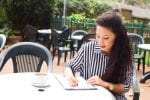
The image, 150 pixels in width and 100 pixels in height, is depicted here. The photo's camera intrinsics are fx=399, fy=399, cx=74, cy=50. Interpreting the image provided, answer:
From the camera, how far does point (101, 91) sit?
8.80 feet

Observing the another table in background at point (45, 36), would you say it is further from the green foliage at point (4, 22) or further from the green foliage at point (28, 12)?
the green foliage at point (4, 22)

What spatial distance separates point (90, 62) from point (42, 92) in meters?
0.71

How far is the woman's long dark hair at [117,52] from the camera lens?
2967mm

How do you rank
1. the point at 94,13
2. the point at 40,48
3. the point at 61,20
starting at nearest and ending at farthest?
the point at 40,48 < the point at 61,20 < the point at 94,13

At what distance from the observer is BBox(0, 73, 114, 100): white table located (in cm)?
247

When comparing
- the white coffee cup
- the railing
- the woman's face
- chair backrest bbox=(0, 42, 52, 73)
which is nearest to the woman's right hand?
the white coffee cup

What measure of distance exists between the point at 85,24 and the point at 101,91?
34.9ft

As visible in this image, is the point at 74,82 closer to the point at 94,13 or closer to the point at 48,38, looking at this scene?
the point at 48,38

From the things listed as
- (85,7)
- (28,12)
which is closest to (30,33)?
(28,12)

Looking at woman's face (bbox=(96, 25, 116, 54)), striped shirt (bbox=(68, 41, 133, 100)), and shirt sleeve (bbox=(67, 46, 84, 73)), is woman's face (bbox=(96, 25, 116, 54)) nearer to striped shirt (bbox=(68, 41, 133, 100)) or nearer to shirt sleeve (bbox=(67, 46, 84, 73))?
striped shirt (bbox=(68, 41, 133, 100))

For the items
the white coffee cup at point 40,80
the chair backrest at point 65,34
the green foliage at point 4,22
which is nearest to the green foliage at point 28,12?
the green foliage at point 4,22

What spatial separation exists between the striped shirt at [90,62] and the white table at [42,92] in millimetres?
375

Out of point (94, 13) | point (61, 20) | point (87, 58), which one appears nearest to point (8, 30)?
point (61, 20)

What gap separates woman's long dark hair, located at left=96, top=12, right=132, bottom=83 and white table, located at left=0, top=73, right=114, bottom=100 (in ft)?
0.80
